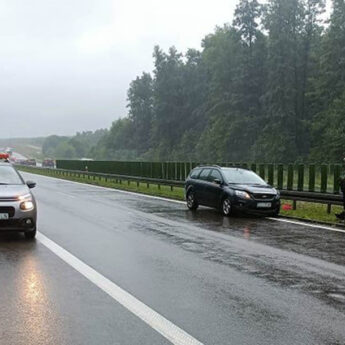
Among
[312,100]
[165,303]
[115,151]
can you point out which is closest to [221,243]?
[165,303]

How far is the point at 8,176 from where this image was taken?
1180 centimetres

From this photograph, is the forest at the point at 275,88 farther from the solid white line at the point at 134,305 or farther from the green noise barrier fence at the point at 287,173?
the solid white line at the point at 134,305

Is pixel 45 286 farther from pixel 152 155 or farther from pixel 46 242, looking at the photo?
pixel 152 155

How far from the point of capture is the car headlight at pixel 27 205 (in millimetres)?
10375

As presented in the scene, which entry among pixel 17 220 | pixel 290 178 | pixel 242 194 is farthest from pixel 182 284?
pixel 290 178

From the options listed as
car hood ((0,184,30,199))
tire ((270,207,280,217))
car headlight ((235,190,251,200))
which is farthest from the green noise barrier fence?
car hood ((0,184,30,199))

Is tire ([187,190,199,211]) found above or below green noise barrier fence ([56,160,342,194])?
below

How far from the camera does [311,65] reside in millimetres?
67812

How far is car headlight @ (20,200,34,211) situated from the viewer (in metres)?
10.4

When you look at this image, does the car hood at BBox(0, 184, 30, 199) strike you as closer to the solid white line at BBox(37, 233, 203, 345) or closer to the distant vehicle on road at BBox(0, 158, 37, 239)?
the distant vehicle on road at BBox(0, 158, 37, 239)

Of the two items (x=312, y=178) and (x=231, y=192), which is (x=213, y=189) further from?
(x=312, y=178)

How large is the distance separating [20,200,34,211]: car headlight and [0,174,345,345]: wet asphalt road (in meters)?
0.66

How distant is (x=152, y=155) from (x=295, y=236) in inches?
3616

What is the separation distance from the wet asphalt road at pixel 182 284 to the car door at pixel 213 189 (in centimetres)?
364
